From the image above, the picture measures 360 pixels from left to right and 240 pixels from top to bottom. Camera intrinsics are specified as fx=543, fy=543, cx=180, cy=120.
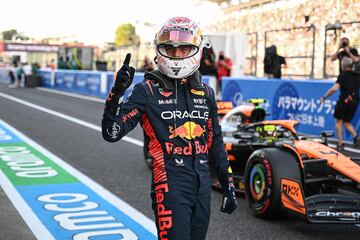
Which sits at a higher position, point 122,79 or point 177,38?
point 177,38

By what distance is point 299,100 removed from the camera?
1155cm

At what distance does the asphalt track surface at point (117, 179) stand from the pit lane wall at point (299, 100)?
310cm

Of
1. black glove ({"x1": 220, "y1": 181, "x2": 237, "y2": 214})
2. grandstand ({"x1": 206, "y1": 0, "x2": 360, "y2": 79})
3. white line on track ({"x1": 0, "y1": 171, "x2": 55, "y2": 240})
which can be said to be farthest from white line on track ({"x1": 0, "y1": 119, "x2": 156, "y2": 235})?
grandstand ({"x1": 206, "y1": 0, "x2": 360, "y2": 79})

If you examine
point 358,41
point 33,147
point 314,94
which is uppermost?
point 358,41

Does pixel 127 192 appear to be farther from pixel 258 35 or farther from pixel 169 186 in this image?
pixel 258 35

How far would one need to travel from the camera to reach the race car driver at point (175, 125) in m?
2.72

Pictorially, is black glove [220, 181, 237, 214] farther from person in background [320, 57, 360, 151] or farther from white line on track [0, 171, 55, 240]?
person in background [320, 57, 360, 151]

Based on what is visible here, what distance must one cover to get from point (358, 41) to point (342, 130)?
4130 mm

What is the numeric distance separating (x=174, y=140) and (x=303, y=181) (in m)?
2.39

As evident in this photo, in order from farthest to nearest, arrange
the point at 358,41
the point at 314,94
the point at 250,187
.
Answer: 1. the point at 358,41
2. the point at 314,94
3. the point at 250,187

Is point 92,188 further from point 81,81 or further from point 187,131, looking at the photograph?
point 81,81

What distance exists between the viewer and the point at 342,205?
4.54 meters

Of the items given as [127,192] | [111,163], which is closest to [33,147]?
[111,163]

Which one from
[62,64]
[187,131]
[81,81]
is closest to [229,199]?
[187,131]
